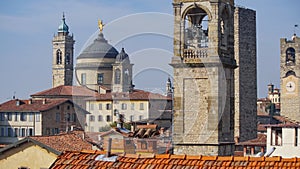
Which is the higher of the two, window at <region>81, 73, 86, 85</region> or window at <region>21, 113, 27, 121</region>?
window at <region>81, 73, 86, 85</region>

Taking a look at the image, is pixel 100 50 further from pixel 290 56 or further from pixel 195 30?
pixel 195 30

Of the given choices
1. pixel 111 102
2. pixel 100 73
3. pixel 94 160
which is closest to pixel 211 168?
pixel 94 160

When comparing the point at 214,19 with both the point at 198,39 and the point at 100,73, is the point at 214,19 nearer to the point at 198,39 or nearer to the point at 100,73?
the point at 198,39

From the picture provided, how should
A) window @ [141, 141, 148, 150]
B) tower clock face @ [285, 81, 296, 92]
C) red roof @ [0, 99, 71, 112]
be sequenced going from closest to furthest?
window @ [141, 141, 148, 150] < red roof @ [0, 99, 71, 112] < tower clock face @ [285, 81, 296, 92]

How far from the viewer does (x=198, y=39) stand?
3081 cm

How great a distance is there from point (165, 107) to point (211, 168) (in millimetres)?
35485

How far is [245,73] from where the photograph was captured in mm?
61219

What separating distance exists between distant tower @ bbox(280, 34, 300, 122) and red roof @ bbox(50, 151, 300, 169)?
73.0 metres

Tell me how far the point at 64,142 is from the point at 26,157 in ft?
11.7

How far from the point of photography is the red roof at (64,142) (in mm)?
27872

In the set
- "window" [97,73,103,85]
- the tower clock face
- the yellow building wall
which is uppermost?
"window" [97,73,103,85]

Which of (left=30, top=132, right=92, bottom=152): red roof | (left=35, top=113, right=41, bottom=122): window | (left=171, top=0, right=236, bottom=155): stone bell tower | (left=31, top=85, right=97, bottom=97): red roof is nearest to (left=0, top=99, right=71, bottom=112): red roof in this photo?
(left=35, top=113, right=41, bottom=122): window

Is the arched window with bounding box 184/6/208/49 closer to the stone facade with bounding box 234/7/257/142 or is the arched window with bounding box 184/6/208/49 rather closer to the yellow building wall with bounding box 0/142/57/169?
the yellow building wall with bounding box 0/142/57/169

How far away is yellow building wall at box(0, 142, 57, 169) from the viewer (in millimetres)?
26172
